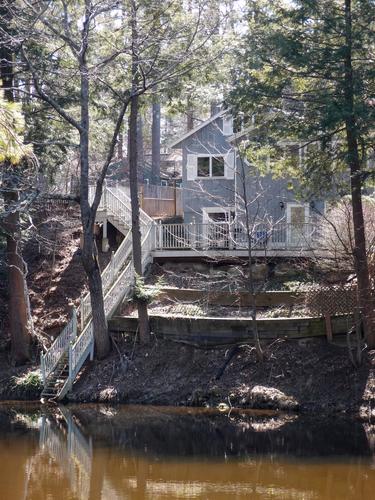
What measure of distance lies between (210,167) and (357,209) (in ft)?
45.4

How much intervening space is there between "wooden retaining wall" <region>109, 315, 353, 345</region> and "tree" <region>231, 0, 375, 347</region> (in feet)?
4.83

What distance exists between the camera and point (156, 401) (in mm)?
20484

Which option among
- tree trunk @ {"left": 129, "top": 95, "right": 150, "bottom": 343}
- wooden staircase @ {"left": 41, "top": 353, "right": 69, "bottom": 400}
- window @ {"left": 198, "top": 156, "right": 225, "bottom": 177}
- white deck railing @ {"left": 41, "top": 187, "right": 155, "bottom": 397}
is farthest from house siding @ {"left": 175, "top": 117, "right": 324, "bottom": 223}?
wooden staircase @ {"left": 41, "top": 353, "right": 69, "bottom": 400}

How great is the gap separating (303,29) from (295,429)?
952cm

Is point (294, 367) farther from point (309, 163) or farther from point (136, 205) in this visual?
point (136, 205)

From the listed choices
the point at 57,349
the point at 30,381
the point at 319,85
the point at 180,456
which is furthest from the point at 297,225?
the point at 180,456

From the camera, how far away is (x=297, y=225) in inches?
997

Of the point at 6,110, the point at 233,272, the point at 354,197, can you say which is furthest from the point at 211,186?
the point at 6,110

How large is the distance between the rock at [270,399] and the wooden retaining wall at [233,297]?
3.47 m

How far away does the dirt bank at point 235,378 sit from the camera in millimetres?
18750

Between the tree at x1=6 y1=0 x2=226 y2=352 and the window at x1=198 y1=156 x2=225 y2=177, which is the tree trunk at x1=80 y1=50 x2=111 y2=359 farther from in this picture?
the window at x1=198 y1=156 x2=225 y2=177

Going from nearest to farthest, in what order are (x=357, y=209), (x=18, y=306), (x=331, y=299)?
(x=357, y=209) < (x=331, y=299) < (x=18, y=306)

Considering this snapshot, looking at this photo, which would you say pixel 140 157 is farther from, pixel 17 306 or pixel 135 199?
pixel 135 199

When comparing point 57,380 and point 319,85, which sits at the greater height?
point 319,85
